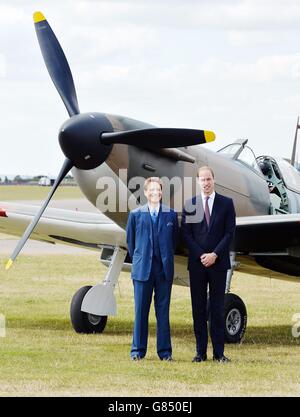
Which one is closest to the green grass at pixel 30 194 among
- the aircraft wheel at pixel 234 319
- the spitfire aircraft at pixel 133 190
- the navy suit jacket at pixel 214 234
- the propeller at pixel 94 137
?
the spitfire aircraft at pixel 133 190

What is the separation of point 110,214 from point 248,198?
1953 millimetres

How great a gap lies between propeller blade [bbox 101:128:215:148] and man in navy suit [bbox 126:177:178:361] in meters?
0.85

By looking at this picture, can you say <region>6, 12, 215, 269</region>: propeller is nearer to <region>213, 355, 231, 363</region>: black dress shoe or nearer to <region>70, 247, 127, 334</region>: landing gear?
<region>70, 247, 127, 334</region>: landing gear

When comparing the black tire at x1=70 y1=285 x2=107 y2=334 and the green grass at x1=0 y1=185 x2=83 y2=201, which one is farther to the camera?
the green grass at x1=0 y1=185 x2=83 y2=201

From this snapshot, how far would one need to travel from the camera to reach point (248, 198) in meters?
12.1

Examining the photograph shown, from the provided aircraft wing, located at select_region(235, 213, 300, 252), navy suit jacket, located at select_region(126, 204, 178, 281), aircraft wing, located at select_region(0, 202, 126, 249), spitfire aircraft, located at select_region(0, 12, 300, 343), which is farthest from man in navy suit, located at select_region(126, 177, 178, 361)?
aircraft wing, located at select_region(0, 202, 126, 249)

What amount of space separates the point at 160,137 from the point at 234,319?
2.36 meters

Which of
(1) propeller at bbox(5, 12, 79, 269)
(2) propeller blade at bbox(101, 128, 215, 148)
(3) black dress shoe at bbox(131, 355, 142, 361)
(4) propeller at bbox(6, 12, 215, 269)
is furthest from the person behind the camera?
(1) propeller at bbox(5, 12, 79, 269)

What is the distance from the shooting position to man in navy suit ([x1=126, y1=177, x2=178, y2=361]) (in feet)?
31.7

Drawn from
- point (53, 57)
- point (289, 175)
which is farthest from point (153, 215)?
point (289, 175)

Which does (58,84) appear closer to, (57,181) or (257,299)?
(57,181)

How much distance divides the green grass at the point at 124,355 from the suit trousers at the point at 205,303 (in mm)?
238
